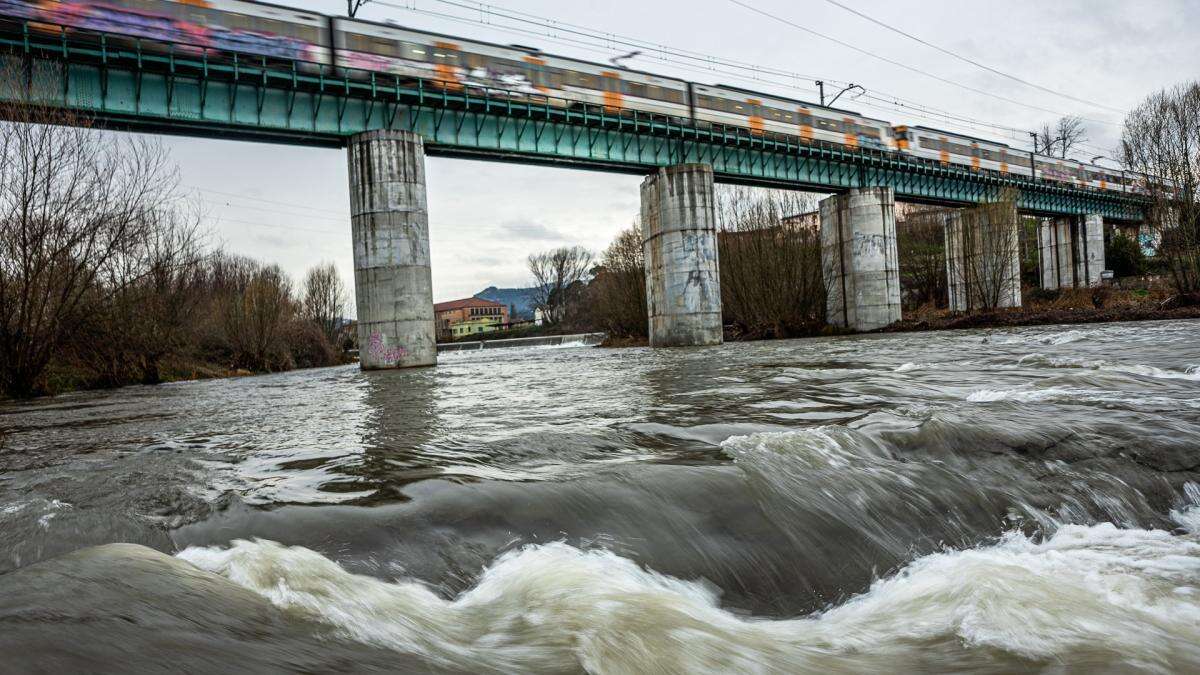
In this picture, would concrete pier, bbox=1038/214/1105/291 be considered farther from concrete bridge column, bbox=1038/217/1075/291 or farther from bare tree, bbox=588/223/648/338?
bare tree, bbox=588/223/648/338

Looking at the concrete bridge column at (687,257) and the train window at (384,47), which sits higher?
the train window at (384,47)

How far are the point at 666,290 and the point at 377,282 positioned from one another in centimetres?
1320

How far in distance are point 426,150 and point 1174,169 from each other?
30.5 meters

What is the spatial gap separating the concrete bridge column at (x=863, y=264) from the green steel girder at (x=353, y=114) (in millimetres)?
1404

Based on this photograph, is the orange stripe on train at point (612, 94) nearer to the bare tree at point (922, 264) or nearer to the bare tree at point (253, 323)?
the bare tree at point (253, 323)

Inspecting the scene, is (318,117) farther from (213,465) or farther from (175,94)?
(213,465)

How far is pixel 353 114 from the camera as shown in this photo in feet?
73.9

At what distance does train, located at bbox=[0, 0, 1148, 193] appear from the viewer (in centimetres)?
1888

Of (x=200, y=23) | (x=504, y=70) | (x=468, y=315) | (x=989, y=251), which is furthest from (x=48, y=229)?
(x=468, y=315)

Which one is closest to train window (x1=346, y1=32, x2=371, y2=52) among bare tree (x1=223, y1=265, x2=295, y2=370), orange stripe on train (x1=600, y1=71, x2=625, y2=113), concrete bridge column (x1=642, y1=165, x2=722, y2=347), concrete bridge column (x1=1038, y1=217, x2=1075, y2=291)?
orange stripe on train (x1=600, y1=71, x2=625, y2=113)

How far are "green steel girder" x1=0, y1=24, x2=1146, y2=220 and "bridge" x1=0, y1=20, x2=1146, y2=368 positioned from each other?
0.17 feet

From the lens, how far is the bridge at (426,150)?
1902cm

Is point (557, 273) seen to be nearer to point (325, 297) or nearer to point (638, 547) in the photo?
point (325, 297)

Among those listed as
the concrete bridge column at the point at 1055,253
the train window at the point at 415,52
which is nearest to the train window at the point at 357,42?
the train window at the point at 415,52
